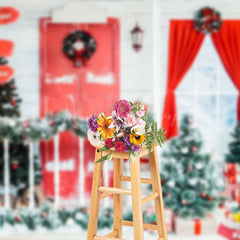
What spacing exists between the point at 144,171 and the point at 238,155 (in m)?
0.99

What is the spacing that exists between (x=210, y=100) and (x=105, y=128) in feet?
7.30

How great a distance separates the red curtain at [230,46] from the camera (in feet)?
12.2

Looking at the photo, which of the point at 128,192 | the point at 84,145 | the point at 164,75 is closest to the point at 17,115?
the point at 84,145

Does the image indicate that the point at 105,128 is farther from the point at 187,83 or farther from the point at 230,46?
the point at 230,46

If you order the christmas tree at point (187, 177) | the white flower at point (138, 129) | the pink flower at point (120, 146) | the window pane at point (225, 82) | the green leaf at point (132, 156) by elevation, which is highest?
the window pane at point (225, 82)

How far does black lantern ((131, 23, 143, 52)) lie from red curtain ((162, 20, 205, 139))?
31 cm

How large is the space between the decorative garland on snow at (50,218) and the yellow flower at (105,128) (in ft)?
6.57

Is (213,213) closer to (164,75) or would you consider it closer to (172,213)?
(172,213)

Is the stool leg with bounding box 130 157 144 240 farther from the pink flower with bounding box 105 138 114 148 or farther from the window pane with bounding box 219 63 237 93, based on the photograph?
the window pane with bounding box 219 63 237 93

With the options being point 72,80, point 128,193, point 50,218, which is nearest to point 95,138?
point 128,193

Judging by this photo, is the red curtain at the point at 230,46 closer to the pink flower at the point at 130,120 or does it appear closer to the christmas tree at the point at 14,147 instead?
the christmas tree at the point at 14,147

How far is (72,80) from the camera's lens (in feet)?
12.0

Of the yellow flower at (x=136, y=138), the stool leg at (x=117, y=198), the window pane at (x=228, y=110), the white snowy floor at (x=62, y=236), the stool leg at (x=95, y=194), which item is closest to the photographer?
the yellow flower at (x=136, y=138)

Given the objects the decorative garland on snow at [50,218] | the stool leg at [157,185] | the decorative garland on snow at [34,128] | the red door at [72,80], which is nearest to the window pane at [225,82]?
the red door at [72,80]
